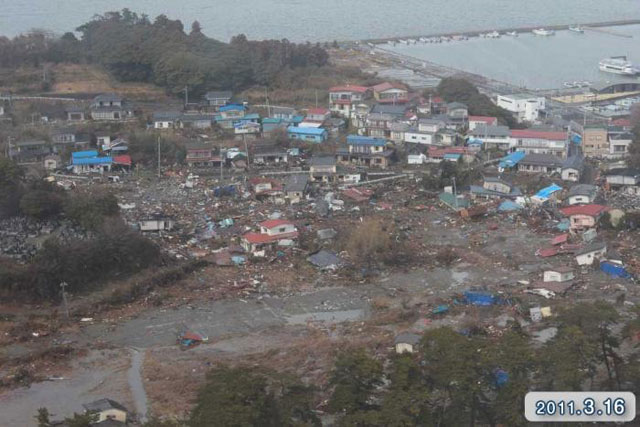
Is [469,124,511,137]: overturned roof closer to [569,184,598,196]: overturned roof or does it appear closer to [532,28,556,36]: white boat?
[569,184,598,196]: overturned roof

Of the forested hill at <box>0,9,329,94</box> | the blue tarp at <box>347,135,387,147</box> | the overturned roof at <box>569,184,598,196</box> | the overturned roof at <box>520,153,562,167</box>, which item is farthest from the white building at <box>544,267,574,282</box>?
the forested hill at <box>0,9,329,94</box>

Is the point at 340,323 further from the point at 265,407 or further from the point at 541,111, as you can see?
the point at 541,111

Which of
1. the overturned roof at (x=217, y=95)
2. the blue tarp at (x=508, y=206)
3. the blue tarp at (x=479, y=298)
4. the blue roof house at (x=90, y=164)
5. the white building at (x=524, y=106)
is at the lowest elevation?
the blue tarp at (x=479, y=298)

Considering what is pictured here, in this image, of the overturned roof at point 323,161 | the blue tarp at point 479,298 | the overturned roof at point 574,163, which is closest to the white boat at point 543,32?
the overturned roof at point 574,163

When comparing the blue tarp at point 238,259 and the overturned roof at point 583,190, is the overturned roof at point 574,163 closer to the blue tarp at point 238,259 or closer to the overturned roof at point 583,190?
the overturned roof at point 583,190

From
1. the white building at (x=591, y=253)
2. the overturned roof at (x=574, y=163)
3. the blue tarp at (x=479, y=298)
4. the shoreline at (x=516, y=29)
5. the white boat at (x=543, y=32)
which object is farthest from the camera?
the white boat at (x=543, y=32)

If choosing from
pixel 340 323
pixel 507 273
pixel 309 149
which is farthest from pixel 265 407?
pixel 309 149
